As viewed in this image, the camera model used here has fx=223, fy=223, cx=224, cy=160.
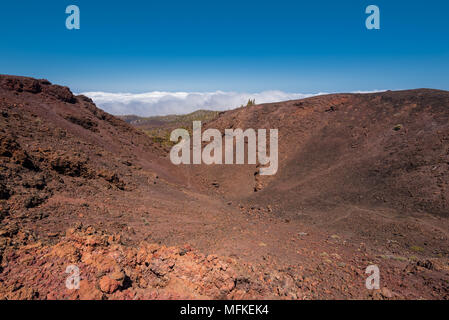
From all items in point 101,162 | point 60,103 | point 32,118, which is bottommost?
point 101,162

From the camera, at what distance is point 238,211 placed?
47.1 feet

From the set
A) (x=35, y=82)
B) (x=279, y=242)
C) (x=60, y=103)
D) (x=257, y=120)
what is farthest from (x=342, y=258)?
(x=35, y=82)

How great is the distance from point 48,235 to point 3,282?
87.3 inches

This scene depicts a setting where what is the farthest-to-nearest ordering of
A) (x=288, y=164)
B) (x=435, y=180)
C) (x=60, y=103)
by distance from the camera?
(x=60, y=103) → (x=288, y=164) → (x=435, y=180)

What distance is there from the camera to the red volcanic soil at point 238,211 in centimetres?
490

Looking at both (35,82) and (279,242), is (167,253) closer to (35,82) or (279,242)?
(279,242)

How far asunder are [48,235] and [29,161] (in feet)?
17.3

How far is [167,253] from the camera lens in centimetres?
587

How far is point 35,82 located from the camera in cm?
2212

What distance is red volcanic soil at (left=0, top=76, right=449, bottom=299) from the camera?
4898 mm

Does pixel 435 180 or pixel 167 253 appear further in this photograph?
pixel 435 180

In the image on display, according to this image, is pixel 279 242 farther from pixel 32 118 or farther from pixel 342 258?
pixel 32 118
